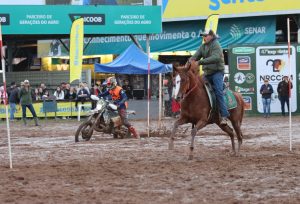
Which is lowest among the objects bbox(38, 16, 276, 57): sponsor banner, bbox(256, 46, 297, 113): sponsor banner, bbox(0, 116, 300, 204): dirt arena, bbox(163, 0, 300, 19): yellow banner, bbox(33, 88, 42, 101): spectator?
bbox(0, 116, 300, 204): dirt arena

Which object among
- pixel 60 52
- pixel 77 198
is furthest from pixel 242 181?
pixel 60 52

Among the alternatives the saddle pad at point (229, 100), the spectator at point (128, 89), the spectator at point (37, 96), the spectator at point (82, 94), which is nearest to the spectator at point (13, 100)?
the spectator at point (37, 96)

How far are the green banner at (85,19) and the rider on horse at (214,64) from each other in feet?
69.2

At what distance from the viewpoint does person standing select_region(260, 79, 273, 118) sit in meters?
30.9

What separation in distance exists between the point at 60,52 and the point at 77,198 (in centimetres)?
3807

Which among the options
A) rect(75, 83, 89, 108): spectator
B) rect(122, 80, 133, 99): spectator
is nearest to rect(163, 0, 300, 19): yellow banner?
rect(122, 80, 133, 99): spectator

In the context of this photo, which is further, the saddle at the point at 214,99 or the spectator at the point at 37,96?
the spectator at the point at 37,96

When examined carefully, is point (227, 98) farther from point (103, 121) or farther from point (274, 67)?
point (274, 67)

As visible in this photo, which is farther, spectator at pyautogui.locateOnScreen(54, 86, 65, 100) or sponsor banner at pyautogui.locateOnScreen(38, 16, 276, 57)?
sponsor banner at pyautogui.locateOnScreen(38, 16, 276, 57)

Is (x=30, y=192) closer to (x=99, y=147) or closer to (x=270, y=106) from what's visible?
(x=99, y=147)

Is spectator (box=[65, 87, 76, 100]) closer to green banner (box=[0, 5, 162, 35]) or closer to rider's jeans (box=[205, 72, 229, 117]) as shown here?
green banner (box=[0, 5, 162, 35])

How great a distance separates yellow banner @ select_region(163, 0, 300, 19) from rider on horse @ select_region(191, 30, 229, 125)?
2679 cm

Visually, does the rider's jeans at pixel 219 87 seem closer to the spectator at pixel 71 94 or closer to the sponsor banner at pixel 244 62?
the sponsor banner at pixel 244 62

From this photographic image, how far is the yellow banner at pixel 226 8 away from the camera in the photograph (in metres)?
39.4
